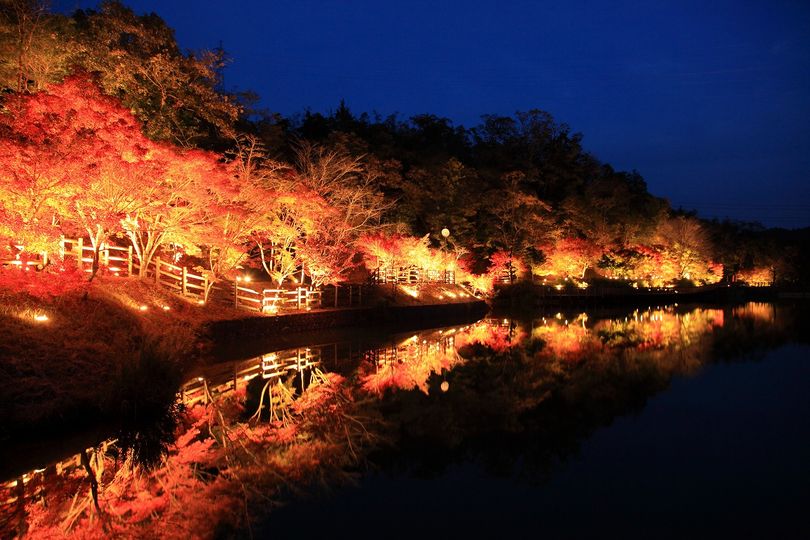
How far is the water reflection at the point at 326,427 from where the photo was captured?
5.70 metres

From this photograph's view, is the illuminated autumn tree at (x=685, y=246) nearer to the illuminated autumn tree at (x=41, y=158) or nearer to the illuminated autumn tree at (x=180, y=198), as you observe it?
the illuminated autumn tree at (x=180, y=198)

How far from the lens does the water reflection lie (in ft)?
18.7

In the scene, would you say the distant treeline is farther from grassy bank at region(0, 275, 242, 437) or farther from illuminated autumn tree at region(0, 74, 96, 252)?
grassy bank at region(0, 275, 242, 437)

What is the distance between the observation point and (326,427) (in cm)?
818

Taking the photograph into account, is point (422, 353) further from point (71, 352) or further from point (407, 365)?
point (71, 352)

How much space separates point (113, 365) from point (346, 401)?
12.3 ft

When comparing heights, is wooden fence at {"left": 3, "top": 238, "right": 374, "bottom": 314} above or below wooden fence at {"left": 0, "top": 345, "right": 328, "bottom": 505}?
above

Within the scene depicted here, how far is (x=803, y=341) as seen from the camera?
792 inches

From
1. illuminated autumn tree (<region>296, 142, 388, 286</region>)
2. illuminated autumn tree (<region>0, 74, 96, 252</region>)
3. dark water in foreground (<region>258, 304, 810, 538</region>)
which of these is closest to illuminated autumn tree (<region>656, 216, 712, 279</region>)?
illuminated autumn tree (<region>296, 142, 388, 286</region>)

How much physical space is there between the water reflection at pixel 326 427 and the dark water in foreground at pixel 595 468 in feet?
0.20

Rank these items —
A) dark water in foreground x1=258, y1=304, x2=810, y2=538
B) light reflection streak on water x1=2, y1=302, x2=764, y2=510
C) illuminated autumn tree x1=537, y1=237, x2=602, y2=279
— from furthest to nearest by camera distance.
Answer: illuminated autumn tree x1=537, y1=237, x2=602, y2=279
light reflection streak on water x1=2, y1=302, x2=764, y2=510
dark water in foreground x1=258, y1=304, x2=810, y2=538

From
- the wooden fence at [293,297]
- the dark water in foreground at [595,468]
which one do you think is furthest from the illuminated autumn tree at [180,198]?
the dark water in foreground at [595,468]

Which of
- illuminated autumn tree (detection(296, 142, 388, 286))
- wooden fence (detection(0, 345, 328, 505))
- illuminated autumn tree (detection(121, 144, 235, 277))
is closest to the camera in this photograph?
wooden fence (detection(0, 345, 328, 505))

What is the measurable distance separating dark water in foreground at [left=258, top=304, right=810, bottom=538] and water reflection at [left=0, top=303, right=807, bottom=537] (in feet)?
0.20
